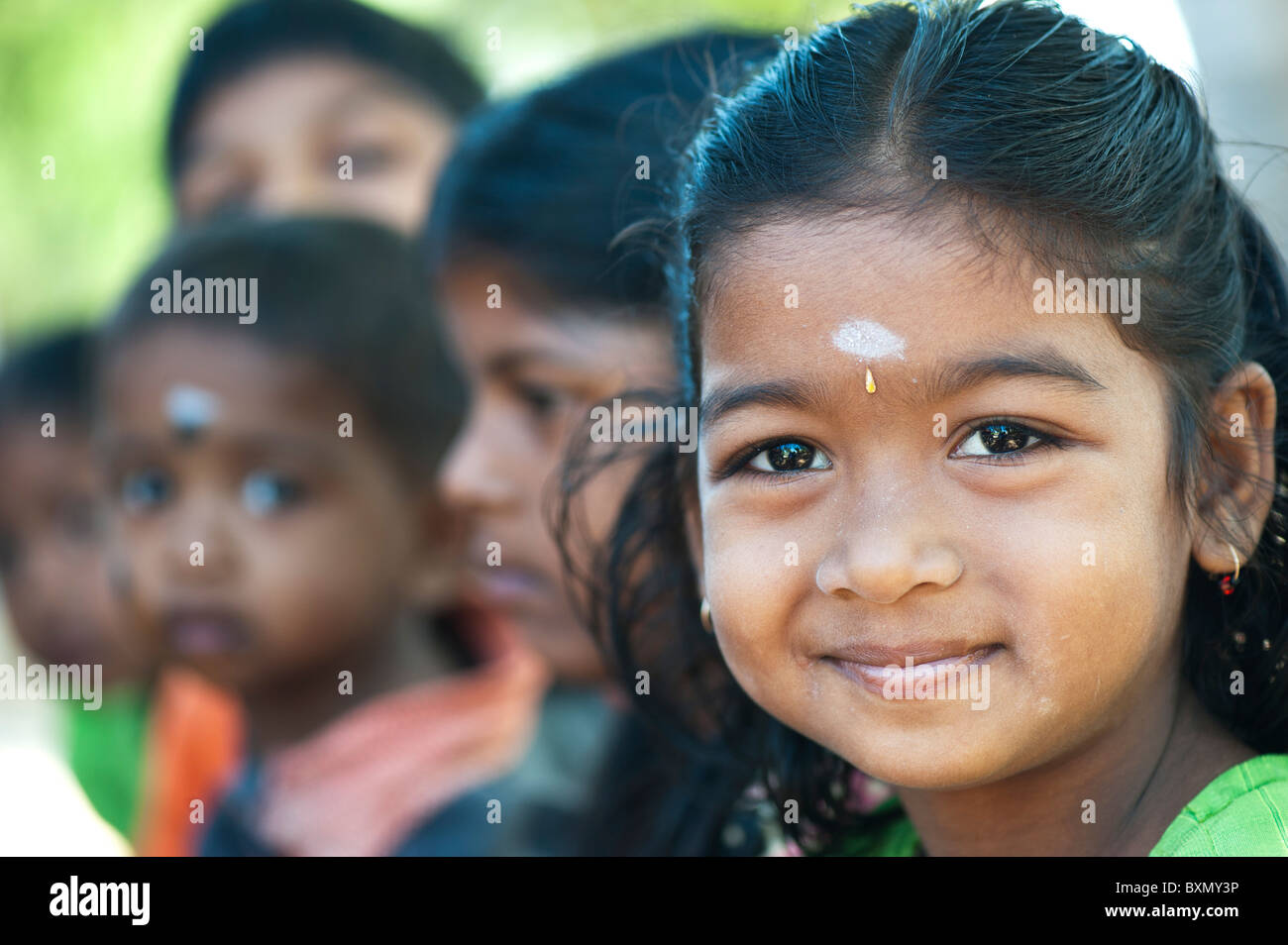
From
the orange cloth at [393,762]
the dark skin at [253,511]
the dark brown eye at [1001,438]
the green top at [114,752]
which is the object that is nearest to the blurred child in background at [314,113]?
the dark skin at [253,511]

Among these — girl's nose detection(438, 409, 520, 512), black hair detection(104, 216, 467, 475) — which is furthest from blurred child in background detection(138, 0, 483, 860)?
girl's nose detection(438, 409, 520, 512)

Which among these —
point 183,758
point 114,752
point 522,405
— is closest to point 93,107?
point 114,752

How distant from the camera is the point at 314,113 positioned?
3.32 m

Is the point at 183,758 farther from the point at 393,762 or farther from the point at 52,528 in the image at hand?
the point at 393,762

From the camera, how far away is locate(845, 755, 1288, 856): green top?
129 cm

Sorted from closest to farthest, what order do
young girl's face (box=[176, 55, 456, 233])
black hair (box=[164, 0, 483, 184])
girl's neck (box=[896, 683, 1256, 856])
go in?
girl's neck (box=[896, 683, 1256, 856])
young girl's face (box=[176, 55, 456, 233])
black hair (box=[164, 0, 483, 184])

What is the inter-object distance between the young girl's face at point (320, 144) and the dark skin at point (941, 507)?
214cm

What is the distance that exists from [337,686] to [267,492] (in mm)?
501

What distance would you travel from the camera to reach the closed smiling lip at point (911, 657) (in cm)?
127

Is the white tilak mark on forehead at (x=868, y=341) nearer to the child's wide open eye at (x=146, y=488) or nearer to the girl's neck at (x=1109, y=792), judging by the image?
the girl's neck at (x=1109, y=792)

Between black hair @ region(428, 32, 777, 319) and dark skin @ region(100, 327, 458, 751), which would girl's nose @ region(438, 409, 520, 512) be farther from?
dark skin @ region(100, 327, 458, 751)

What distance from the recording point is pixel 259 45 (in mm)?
3498
